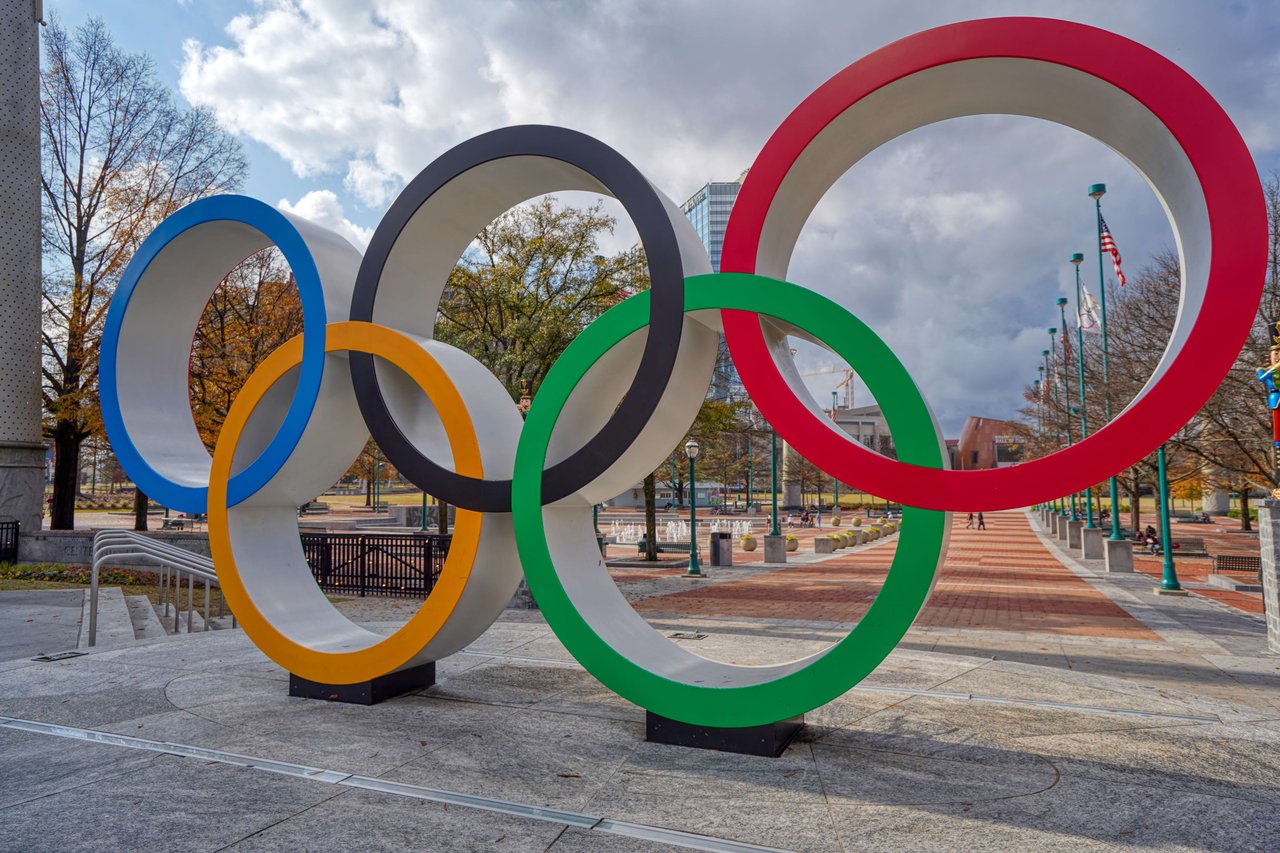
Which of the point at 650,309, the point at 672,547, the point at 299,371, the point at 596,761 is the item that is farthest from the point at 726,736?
the point at 672,547

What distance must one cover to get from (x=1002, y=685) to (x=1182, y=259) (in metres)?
4.57

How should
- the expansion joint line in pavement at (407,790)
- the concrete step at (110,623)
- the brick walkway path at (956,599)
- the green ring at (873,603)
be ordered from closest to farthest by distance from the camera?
the expansion joint line in pavement at (407,790) → the green ring at (873,603) → the concrete step at (110,623) → the brick walkway path at (956,599)

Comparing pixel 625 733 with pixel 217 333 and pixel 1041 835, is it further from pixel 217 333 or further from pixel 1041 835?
pixel 217 333

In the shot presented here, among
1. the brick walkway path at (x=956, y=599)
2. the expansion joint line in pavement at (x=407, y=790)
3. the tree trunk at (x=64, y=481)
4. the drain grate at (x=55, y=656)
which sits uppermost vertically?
the tree trunk at (x=64, y=481)

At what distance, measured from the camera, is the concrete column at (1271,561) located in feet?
33.5

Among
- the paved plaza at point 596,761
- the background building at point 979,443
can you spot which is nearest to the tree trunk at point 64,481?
the paved plaza at point 596,761

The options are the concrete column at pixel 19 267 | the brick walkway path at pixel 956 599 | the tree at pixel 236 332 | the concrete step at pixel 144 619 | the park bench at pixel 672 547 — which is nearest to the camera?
the concrete step at pixel 144 619

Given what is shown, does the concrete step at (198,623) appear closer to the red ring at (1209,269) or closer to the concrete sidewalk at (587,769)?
the concrete sidewalk at (587,769)

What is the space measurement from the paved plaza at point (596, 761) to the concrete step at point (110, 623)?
0.79 m

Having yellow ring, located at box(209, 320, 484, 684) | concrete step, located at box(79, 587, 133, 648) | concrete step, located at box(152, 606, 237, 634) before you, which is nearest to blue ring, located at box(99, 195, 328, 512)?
yellow ring, located at box(209, 320, 484, 684)

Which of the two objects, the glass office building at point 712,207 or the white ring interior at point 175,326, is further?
the glass office building at point 712,207

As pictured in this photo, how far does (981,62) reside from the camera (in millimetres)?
5156

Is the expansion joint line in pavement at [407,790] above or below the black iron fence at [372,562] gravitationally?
below

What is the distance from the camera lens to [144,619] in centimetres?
1223
